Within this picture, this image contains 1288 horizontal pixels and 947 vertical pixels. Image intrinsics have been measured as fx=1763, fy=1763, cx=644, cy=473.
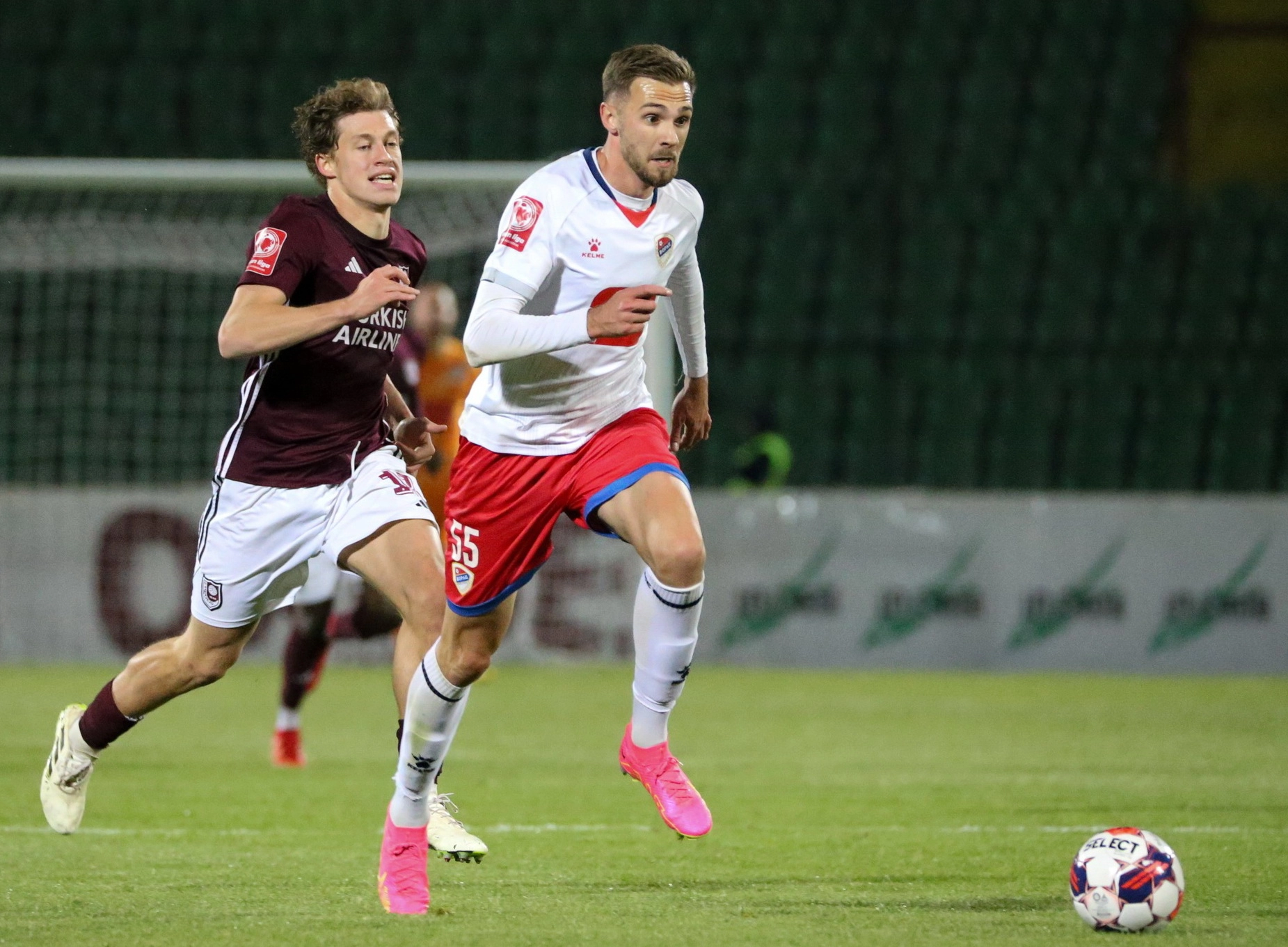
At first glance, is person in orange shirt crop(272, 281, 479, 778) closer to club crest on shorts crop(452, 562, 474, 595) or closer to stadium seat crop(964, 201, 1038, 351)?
club crest on shorts crop(452, 562, 474, 595)

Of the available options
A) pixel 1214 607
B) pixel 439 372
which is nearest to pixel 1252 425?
pixel 1214 607

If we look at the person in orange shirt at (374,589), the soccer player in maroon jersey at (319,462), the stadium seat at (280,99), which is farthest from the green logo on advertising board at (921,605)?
the soccer player in maroon jersey at (319,462)

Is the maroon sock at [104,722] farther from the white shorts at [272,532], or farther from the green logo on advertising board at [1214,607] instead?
the green logo on advertising board at [1214,607]

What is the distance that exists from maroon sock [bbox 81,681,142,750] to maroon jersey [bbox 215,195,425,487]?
0.76m

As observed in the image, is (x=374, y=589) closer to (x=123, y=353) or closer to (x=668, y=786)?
(x=668, y=786)

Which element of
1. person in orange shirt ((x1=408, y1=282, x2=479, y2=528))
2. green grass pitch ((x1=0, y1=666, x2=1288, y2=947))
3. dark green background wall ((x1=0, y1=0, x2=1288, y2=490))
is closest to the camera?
green grass pitch ((x1=0, y1=666, x2=1288, y2=947))

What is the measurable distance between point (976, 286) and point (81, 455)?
6.96 meters

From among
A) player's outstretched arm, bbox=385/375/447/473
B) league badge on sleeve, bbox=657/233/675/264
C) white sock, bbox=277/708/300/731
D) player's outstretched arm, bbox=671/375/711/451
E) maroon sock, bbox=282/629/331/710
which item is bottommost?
white sock, bbox=277/708/300/731

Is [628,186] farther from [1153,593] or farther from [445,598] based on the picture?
[1153,593]

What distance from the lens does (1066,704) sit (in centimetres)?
988

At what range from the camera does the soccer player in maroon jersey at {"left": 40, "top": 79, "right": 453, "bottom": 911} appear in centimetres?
483

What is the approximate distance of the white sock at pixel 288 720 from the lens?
734 centimetres

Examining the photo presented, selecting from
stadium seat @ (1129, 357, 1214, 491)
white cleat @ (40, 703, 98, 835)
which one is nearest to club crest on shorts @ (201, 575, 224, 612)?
white cleat @ (40, 703, 98, 835)

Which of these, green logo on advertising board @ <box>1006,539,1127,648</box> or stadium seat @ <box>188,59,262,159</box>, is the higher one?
stadium seat @ <box>188,59,262,159</box>
